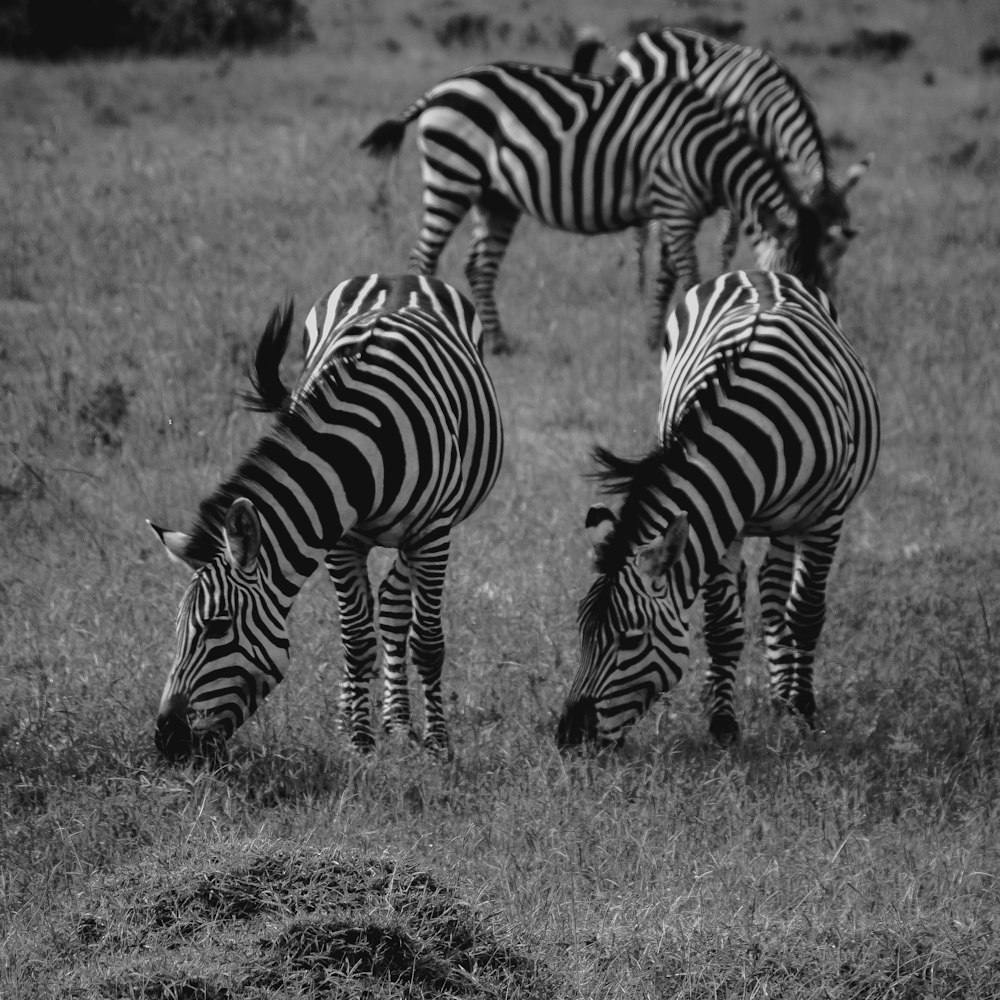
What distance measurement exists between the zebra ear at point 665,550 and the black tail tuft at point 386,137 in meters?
6.98

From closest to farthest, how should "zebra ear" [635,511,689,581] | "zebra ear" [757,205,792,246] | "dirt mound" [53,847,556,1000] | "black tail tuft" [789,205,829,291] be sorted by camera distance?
"dirt mound" [53,847,556,1000]
"zebra ear" [635,511,689,581]
"black tail tuft" [789,205,829,291]
"zebra ear" [757,205,792,246]

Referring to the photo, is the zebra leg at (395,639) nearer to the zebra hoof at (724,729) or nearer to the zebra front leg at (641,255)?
the zebra hoof at (724,729)

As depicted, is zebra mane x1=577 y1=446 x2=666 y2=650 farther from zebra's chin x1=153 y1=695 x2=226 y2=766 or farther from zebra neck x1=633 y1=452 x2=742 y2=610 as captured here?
zebra's chin x1=153 y1=695 x2=226 y2=766

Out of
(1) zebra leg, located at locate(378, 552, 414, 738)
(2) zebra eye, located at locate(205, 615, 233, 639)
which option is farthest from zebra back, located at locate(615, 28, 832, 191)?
(2) zebra eye, located at locate(205, 615, 233, 639)

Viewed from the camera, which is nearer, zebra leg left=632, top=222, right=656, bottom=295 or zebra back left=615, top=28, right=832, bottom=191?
zebra leg left=632, top=222, right=656, bottom=295

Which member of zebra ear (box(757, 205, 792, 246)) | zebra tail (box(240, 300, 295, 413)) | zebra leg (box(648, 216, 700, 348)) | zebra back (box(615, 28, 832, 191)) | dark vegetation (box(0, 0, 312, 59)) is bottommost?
zebra tail (box(240, 300, 295, 413))

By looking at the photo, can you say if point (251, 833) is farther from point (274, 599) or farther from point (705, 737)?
point (705, 737)

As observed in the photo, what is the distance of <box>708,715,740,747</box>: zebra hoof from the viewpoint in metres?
5.95

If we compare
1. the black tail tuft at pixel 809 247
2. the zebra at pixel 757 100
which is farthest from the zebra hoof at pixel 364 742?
the zebra at pixel 757 100

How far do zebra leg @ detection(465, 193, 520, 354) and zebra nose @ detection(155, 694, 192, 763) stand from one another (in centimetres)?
595

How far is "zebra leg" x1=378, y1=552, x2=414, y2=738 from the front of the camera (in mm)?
5980

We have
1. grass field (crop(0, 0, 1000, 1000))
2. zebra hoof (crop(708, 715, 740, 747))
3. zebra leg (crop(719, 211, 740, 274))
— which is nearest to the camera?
grass field (crop(0, 0, 1000, 1000))

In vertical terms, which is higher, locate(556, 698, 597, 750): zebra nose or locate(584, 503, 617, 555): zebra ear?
locate(584, 503, 617, 555): zebra ear

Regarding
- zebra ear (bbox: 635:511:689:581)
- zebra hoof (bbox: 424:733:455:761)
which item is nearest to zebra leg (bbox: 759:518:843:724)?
zebra ear (bbox: 635:511:689:581)
